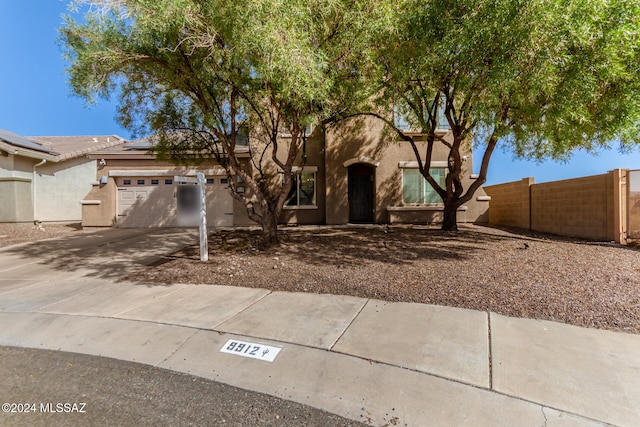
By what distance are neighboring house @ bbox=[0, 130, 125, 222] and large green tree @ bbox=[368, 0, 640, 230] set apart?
16.3m

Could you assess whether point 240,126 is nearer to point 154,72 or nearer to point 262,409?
point 154,72

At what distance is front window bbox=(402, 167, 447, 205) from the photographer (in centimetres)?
1544

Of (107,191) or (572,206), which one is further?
(107,191)

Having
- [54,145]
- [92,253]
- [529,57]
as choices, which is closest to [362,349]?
[529,57]

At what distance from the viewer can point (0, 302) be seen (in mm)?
5926

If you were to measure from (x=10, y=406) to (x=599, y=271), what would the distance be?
30.2ft

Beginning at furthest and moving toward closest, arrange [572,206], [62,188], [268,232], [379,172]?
1. [62,188]
2. [379,172]
3. [572,206]
4. [268,232]

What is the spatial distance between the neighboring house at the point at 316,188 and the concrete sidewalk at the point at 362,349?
941 cm

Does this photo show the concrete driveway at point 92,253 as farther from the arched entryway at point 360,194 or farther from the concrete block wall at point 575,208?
the concrete block wall at point 575,208

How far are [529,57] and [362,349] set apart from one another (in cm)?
620

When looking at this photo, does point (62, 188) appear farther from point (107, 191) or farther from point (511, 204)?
→ point (511, 204)

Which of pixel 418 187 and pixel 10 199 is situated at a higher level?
pixel 418 187

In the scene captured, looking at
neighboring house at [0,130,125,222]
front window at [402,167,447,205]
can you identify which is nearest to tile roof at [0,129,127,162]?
neighboring house at [0,130,125,222]

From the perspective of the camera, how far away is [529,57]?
6285 mm
